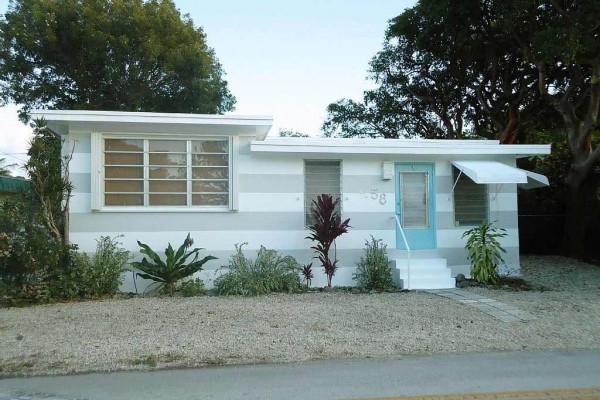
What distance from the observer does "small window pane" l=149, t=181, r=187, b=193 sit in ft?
38.4

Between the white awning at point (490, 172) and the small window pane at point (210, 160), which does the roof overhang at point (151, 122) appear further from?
the white awning at point (490, 172)

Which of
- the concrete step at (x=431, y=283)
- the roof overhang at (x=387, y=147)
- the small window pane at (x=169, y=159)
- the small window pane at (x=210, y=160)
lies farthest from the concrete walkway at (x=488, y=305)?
the small window pane at (x=169, y=159)

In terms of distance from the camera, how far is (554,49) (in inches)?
561

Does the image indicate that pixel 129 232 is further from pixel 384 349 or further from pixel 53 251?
pixel 384 349

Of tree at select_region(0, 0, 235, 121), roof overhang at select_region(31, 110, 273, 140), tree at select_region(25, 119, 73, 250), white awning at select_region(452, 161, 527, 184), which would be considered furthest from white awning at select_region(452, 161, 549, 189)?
tree at select_region(0, 0, 235, 121)

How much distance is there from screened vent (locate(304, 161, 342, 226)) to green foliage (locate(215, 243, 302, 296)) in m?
1.54

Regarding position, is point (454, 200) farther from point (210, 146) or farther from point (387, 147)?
point (210, 146)

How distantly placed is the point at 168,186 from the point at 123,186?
916 mm

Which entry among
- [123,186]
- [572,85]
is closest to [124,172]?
[123,186]

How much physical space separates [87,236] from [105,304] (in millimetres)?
2223

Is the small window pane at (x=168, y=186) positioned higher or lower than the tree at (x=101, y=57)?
lower

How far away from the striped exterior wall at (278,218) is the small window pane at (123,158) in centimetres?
36

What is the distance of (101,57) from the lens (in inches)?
795

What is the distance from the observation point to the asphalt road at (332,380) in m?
5.54
